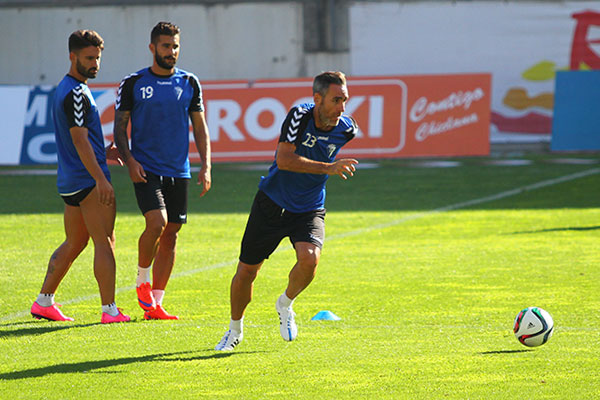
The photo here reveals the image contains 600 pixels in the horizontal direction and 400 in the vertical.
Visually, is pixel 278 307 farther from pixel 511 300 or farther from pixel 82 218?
pixel 511 300

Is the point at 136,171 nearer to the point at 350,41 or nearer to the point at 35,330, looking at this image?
the point at 35,330

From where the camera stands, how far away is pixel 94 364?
6.43 meters

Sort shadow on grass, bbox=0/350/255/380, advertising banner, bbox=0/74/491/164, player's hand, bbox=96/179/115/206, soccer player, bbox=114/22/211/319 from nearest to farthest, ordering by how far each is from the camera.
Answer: shadow on grass, bbox=0/350/255/380 → player's hand, bbox=96/179/115/206 → soccer player, bbox=114/22/211/319 → advertising banner, bbox=0/74/491/164

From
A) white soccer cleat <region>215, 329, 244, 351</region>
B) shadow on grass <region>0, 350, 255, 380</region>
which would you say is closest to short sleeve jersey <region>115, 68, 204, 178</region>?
white soccer cleat <region>215, 329, 244, 351</region>

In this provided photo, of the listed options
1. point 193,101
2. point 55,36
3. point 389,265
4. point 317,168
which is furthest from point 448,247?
point 55,36

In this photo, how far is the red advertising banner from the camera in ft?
73.7

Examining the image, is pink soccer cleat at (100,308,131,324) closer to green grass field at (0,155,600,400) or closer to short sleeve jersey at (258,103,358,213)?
green grass field at (0,155,600,400)

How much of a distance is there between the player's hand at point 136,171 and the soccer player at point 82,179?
0.19 metres

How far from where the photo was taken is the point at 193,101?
8164 millimetres

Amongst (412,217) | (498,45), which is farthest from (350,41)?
(412,217)

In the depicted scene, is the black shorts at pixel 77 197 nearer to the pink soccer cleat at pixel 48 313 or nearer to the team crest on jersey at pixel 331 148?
the pink soccer cleat at pixel 48 313

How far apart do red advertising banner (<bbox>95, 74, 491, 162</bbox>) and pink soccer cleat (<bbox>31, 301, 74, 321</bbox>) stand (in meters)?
14.5

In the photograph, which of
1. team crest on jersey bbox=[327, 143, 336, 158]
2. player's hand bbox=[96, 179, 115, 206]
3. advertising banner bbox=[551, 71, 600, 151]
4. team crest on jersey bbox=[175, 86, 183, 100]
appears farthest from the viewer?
advertising banner bbox=[551, 71, 600, 151]

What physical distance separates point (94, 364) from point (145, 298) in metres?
1.57
